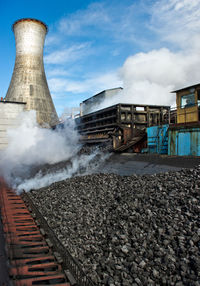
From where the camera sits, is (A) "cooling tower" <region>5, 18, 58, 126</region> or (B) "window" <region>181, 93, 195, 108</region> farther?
(A) "cooling tower" <region>5, 18, 58, 126</region>

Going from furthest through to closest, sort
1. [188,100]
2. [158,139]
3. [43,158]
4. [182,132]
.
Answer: [43,158] < [158,139] < [188,100] < [182,132]

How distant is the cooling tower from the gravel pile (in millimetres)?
26792

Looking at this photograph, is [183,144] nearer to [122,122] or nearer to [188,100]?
[188,100]

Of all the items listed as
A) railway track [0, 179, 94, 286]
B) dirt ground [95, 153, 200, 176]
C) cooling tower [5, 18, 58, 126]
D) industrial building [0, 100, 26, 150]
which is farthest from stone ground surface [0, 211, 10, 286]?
cooling tower [5, 18, 58, 126]

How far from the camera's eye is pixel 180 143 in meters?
10.6

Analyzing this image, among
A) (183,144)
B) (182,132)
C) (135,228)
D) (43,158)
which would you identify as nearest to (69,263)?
(135,228)

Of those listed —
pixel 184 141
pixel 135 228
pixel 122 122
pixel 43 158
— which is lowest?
pixel 135 228

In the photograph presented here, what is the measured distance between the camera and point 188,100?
11734 millimetres

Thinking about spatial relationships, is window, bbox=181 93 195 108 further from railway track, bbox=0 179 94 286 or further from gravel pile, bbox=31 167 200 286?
railway track, bbox=0 179 94 286

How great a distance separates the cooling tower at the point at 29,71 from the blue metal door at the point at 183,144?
83.5 feet

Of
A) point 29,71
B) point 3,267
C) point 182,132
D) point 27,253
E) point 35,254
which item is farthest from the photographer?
point 29,71

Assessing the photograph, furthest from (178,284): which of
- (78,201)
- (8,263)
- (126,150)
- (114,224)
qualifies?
(126,150)

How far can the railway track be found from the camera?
14.8ft

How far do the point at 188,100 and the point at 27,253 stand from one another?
34.1ft
